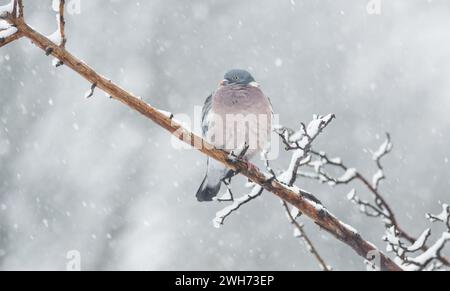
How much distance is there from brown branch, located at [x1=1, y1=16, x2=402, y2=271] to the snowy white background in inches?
407

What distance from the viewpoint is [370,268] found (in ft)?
6.94

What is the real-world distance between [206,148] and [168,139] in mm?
15036

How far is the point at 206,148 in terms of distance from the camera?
265 centimetres

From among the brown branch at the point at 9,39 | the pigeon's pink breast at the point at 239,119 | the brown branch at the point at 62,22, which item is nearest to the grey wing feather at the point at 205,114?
the pigeon's pink breast at the point at 239,119

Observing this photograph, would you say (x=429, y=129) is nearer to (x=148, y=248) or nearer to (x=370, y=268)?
(x=148, y=248)

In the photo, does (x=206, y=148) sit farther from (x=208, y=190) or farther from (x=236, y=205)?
(x=208, y=190)

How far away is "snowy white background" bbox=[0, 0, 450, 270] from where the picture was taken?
14.2 metres

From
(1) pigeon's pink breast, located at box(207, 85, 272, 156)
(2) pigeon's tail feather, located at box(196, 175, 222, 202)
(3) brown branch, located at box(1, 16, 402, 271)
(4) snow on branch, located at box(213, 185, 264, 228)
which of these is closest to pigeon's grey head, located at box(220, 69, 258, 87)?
(1) pigeon's pink breast, located at box(207, 85, 272, 156)

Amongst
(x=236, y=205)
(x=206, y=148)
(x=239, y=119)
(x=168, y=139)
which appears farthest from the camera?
(x=168, y=139)

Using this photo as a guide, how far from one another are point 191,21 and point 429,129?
39.7 ft

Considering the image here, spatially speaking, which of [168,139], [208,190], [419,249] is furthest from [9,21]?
[168,139]

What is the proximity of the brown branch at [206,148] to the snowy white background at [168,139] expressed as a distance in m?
10.3

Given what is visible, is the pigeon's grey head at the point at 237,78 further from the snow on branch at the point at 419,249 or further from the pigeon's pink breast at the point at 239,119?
the snow on branch at the point at 419,249
